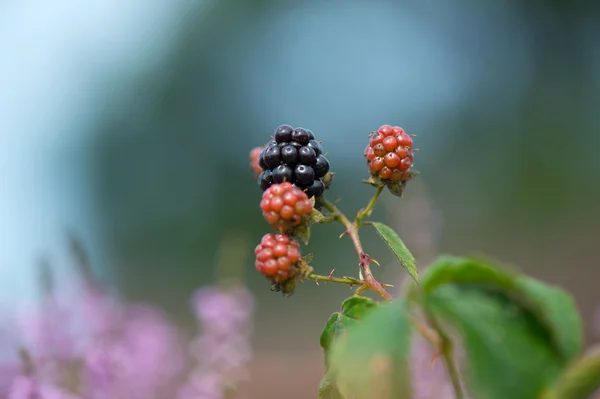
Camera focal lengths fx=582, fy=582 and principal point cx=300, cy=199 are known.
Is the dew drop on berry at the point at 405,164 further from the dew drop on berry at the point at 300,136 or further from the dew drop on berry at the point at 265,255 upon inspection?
the dew drop on berry at the point at 265,255

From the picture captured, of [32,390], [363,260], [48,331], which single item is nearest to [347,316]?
[363,260]

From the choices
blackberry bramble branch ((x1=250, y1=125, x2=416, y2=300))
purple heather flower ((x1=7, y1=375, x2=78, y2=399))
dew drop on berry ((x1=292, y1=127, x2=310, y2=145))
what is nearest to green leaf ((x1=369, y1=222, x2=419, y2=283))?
blackberry bramble branch ((x1=250, y1=125, x2=416, y2=300))

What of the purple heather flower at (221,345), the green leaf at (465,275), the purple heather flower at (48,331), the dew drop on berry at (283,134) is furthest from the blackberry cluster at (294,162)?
the purple heather flower at (221,345)

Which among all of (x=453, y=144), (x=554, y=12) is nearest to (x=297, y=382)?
(x=453, y=144)

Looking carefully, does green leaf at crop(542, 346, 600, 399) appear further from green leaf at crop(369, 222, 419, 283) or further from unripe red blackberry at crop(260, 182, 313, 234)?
unripe red blackberry at crop(260, 182, 313, 234)

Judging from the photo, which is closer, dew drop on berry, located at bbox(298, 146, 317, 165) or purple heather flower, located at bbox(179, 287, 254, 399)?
dew drop on berry, located at bbox(298, 146, 317, 165)

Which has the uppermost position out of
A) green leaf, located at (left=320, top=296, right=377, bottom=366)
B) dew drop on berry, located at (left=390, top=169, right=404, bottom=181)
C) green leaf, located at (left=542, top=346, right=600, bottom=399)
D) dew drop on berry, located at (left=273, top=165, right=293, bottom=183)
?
dew drop on berry, located at (left=273, top=165, right=293, bottom=183)
